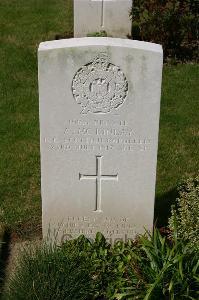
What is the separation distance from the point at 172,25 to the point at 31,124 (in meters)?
3.35

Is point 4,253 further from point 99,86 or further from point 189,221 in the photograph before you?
point 99,86

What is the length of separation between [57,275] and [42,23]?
318 inches

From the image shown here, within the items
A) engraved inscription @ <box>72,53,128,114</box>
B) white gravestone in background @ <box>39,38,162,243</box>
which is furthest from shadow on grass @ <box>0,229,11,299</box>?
engraved inscription @ <box>72,53,128,114</box>

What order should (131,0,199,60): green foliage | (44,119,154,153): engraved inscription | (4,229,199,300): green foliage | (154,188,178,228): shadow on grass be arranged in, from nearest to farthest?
(4,229,199,300): green foliage
(44,119,154,153): engraved inscription
(154,188,178,228): shadow on grass
(131,0,199,60): green foliage

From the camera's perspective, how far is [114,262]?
5059mm

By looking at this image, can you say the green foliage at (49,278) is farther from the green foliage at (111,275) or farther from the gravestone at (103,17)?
the gravestone at (103,17)

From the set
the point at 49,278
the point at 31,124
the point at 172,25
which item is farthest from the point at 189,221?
the point at 172,25

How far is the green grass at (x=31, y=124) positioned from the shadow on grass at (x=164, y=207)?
0.03 feet

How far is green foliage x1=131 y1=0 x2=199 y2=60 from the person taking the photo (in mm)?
9938

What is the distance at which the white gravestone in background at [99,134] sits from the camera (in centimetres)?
473

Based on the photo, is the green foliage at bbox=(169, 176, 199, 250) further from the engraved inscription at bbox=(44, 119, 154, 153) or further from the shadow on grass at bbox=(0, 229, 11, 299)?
the shadow on grass at bbox=(0, 229, 11, 299)

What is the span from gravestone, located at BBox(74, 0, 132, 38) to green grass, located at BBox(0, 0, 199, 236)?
58cm

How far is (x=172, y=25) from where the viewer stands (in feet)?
32.9

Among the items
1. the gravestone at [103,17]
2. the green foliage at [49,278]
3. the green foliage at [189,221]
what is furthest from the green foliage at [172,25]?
the green foliage at [49,278]
